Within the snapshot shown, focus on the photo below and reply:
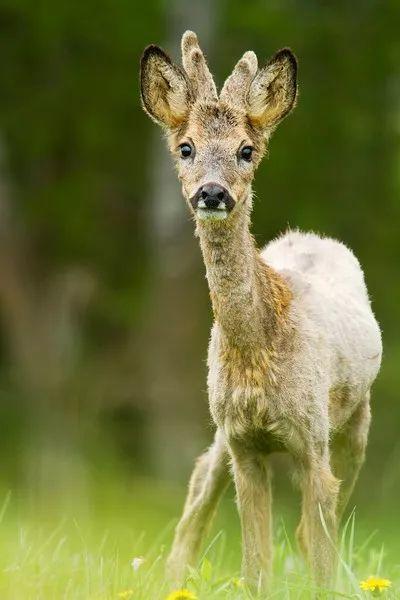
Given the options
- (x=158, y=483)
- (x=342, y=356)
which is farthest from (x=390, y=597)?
(x=158, y=483)

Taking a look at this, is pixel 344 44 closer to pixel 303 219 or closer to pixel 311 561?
pixel 303 219

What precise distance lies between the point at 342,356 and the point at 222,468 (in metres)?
0.97

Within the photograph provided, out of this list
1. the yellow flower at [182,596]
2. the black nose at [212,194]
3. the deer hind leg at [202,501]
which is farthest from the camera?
the deer hind leg at [202,501]

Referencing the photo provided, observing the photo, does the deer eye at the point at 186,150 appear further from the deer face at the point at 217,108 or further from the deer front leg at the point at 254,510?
the deer front leg at the point at 254,510

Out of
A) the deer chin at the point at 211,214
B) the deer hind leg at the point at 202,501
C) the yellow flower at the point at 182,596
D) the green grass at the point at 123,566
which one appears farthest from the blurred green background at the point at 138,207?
the yellow flower at the point at 182,596

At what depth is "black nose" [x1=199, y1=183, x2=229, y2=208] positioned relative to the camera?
7684 mm

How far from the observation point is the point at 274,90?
841cm

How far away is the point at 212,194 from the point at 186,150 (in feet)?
1.76

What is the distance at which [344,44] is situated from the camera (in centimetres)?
1945

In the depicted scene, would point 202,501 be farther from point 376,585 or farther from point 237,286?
point 376,585

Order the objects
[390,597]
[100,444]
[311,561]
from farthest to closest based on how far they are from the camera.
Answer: [100,444] < [311,561] < [390,597]

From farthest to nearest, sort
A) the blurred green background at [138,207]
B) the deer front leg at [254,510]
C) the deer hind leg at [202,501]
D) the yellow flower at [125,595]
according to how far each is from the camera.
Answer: the blurred green background at [138,207] < the deer hind leg at [202,501] < the deer front leg at [254,510] < the yellow flower at [125,595]

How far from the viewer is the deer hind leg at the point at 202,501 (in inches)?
363

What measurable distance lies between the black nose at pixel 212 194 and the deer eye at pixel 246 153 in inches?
17.1
